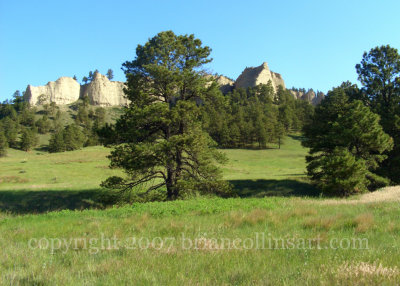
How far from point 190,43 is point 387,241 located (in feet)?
60.5

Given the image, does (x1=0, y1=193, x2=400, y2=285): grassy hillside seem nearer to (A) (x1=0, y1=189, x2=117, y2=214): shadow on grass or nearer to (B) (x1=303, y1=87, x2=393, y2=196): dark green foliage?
(B) (x1=303, y1=87, x2=393, y2=196): dark green foliage

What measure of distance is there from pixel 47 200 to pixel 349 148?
2793 centimetres

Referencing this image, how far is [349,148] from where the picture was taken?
81.3ft

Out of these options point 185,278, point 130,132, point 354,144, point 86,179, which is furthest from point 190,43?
point 86,179

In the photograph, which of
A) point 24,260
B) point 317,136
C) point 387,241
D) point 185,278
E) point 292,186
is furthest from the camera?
point 292,186

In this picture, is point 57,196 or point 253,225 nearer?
point 253,225

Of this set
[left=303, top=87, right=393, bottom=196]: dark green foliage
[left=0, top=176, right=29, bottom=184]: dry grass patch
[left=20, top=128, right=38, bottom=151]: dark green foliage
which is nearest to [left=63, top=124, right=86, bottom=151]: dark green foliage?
[left=20, top=128, right=38, bottom=151]: dark green foliage

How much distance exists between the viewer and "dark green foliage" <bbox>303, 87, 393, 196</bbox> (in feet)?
68.9

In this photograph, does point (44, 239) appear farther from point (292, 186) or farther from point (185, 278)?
point (292, 186)

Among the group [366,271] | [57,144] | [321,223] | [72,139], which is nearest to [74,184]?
[321,223]

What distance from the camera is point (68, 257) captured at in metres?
5.10

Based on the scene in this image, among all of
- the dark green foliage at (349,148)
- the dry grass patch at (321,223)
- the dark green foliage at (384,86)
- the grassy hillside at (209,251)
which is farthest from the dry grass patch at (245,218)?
the dark green foliage at (384,86)

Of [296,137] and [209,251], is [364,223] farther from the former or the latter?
[296,137]

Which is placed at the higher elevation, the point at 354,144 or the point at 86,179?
the point at 354,144
